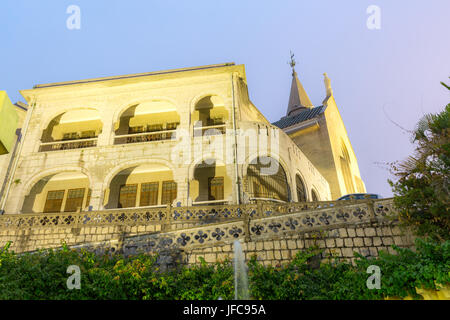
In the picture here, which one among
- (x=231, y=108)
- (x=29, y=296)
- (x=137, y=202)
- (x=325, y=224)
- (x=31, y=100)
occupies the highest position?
(x=31, y=100)

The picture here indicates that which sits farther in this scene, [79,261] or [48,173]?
[48,173]

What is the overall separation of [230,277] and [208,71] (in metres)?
12.6

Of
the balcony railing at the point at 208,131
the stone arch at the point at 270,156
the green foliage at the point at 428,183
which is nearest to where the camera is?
the green foliage at the point at 428,183

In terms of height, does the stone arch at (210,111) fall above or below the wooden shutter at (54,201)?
above

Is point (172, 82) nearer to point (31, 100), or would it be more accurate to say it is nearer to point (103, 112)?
point (103, 112)

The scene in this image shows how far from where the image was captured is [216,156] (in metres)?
14.8

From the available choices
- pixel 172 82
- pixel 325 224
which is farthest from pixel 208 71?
pixel 325 224

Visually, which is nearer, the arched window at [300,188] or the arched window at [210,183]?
the arched window at [210,183]

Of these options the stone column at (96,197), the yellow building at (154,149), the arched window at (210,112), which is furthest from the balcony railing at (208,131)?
the stone column at (96,197)

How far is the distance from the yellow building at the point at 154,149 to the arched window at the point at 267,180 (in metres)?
0.05

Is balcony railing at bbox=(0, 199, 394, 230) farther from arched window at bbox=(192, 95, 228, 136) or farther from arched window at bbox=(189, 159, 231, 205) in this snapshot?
arched window at bbox=(192, 95, 228, 136)

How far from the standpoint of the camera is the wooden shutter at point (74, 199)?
59.1 ft

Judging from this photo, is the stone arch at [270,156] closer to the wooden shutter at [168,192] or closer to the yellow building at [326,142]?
the wooden shutter at [168,192]
